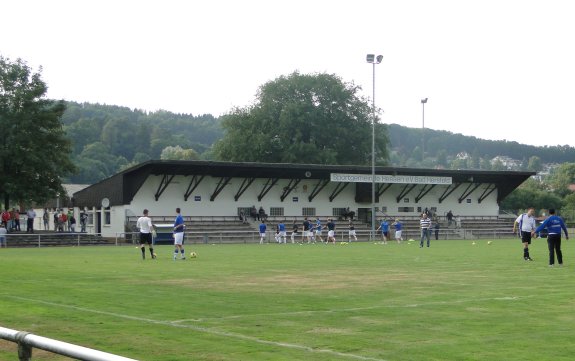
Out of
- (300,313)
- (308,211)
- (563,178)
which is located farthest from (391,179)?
(563,178)

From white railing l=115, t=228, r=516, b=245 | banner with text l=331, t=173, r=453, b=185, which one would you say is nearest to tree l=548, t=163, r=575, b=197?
banner with text l=331, t=173, r=453, b=185

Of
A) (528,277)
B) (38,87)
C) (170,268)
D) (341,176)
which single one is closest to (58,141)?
(38,87)

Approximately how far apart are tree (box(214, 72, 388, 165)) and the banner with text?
47.0 ft

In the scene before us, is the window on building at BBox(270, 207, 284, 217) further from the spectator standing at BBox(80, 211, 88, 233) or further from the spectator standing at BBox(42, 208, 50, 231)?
the spectator standing at BBox(42, 208, 50, 231)

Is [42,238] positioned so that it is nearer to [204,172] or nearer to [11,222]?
[11,222]

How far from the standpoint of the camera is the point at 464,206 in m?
84.0

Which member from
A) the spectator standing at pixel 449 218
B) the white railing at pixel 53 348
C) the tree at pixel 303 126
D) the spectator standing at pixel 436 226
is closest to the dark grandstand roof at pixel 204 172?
the spectator standing at pixel 449 218

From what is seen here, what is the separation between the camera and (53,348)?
5586mm

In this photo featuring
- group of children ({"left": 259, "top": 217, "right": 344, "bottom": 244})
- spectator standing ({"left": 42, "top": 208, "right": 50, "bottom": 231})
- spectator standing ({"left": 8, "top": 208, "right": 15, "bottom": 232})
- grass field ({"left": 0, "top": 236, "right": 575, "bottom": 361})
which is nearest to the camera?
grass field ({"left": 0, "top": 236, "right": 575, "bottom": 361})

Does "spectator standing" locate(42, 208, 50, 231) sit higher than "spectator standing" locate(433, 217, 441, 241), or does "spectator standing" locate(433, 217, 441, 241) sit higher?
"spectator standing" locate(42, 208, 50, 231)

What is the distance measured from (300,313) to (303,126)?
79438 mm

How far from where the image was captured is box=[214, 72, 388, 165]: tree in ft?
300

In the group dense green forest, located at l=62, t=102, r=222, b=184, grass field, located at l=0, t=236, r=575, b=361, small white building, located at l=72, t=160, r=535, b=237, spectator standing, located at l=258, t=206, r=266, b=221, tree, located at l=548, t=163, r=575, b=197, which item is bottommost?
grass field, located at l=0, t=236, r=575, b=361

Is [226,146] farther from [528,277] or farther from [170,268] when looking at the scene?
[528,277]
